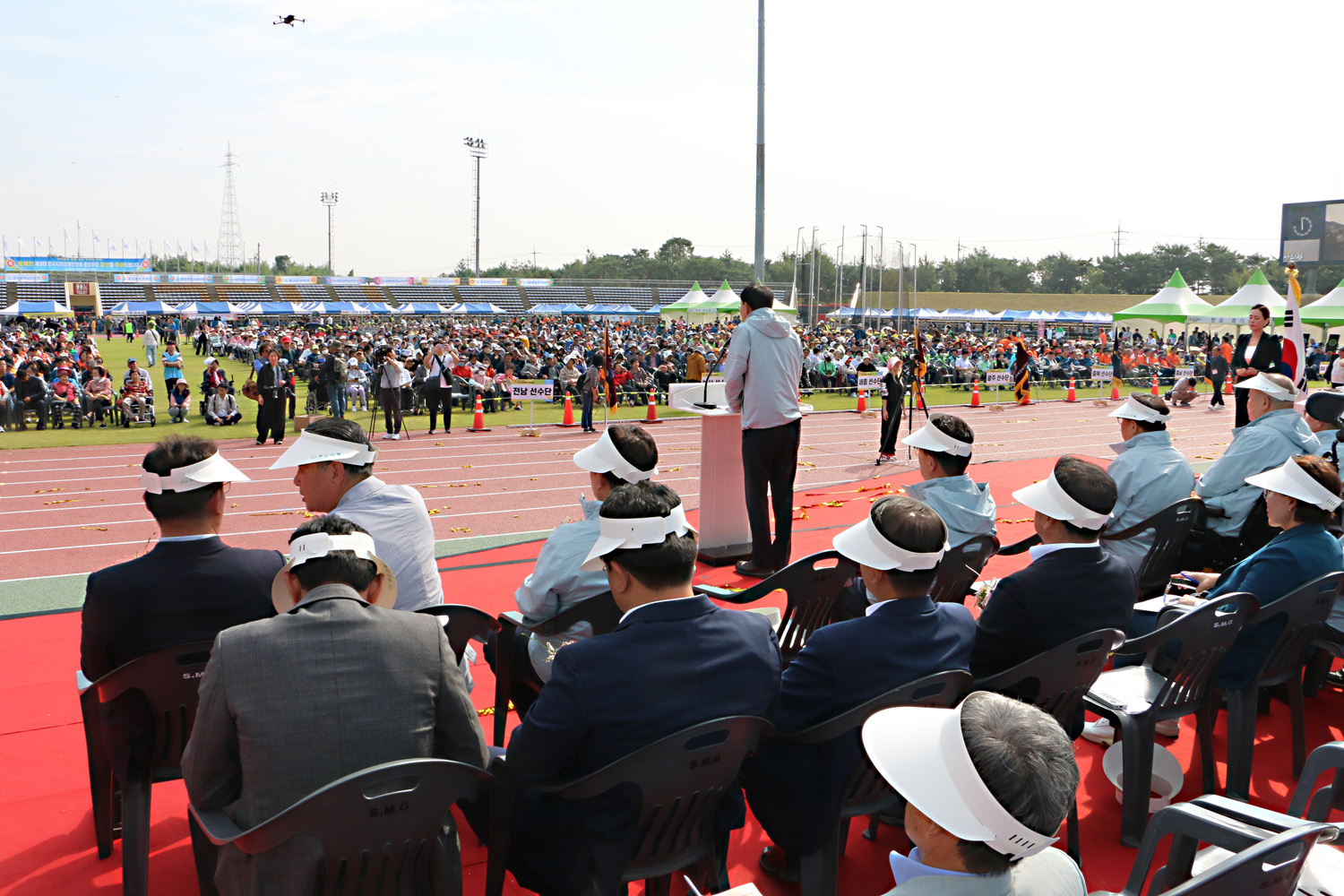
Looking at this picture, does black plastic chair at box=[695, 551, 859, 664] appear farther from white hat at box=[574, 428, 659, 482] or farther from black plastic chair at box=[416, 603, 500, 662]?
black plastic chair at box=[416, 603, 500, 662]

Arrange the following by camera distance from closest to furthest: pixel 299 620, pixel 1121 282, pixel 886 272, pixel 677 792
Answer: pixel 299 620, pixel 677 792, pixel 886 272, pixel 1121 282

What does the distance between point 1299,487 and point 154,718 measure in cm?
478

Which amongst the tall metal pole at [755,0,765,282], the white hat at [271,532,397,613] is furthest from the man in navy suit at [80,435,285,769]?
the tall metal pole at [755,0,765,282]

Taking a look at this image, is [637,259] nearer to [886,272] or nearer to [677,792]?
[886,272]

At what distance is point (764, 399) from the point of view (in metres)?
6.99

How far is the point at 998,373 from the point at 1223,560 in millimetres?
22704

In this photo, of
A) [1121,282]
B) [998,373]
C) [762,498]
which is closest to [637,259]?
[1121,282]

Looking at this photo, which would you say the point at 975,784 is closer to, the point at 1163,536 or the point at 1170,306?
the point at 1163,536

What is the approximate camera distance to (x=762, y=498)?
24.0ft

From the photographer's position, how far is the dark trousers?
7.11 m

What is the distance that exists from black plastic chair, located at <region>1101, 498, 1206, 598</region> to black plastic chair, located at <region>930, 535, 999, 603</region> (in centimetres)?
90

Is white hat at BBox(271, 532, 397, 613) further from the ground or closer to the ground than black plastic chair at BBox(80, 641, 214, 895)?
further from the ground

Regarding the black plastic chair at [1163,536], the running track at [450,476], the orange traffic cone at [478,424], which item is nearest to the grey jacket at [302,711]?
the black plastic chair at [1163,536]

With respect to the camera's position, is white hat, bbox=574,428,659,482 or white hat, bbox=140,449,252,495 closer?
white hat, bbox=140,449,252,495
